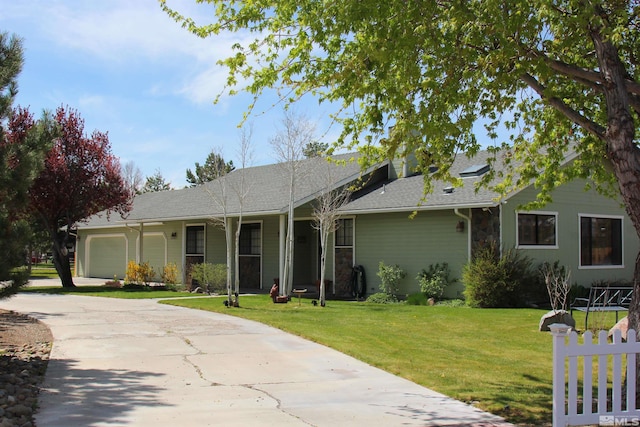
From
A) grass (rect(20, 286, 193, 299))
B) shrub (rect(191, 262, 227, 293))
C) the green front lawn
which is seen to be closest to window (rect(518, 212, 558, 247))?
the green front lawn

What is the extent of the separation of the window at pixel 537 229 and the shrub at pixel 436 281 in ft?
7.27

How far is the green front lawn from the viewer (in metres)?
7.50

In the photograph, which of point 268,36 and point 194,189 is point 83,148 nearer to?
point 194,189

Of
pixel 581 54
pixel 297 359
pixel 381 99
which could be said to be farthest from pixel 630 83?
pixel 297 359

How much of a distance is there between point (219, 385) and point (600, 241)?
1627 centimetres

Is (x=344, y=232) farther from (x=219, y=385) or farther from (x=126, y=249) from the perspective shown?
(x=219, y=385)

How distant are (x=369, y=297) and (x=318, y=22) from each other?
1347 cm

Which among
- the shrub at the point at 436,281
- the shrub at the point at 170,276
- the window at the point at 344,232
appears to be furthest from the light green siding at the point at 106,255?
the shrub at the point at 436,281

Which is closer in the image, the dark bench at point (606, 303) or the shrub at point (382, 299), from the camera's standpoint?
the dark bench at point (606, 303)

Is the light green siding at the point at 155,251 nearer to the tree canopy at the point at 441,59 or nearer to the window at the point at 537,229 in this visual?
the window at the point at 537,229

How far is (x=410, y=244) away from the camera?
19.4 meters

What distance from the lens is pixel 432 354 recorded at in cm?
993

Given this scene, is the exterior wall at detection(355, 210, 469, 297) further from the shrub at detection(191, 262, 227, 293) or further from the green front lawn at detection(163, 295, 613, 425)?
the shrub at detection(191, 262, 227, 293)

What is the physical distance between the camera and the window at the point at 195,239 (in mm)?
26594
